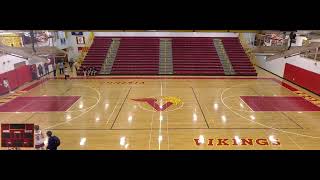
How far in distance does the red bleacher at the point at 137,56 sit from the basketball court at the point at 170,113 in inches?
127

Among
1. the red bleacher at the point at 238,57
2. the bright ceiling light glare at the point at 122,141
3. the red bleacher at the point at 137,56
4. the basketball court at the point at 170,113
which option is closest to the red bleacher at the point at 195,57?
the red bleacher at the point at 238,57

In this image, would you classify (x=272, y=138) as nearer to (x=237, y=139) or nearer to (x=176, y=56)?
(x=237, y=139)

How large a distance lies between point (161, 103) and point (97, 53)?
13121 mm

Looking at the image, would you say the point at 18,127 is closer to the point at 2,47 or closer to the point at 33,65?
the point at 2,47

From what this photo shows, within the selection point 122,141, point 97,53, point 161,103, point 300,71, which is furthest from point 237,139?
point 97,53

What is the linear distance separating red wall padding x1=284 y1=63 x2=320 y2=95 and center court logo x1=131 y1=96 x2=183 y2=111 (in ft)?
28.3

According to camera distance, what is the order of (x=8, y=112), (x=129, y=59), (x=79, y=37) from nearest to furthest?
(x=8, y=112)
(x=129, y=59)
(x=79, y=37)

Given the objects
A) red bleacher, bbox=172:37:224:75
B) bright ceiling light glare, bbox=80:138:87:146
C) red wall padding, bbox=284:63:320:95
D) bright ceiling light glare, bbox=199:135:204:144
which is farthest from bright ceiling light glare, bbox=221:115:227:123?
red bleacher, bbox=172:37:224:75

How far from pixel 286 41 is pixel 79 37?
2044cm

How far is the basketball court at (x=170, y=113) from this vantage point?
971cm

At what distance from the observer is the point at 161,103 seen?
14195 mm
